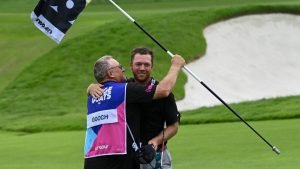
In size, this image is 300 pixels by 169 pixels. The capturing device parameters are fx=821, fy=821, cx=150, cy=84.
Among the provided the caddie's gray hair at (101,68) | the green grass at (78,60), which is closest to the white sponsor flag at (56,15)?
the caddie's gray hair at (101,68)

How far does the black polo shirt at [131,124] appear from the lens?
232 inches

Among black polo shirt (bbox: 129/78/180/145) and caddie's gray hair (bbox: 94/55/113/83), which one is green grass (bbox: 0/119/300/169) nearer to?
black polo shirt (bbox: 129/78/180/145)

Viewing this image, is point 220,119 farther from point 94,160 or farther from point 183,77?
point 94,160

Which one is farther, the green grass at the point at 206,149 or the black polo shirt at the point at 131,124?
the green grass at the point at 206,149

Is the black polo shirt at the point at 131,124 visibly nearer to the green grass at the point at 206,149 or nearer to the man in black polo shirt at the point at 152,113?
the man in black polo shirt at the point at 152,113

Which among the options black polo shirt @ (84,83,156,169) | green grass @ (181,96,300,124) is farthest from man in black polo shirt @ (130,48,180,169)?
green grass @ (181,96,300,124)

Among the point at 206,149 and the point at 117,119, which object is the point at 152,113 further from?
the point at 206,149

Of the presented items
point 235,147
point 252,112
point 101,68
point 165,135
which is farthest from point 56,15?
point 252,112

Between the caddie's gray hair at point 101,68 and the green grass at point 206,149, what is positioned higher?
the caddie's gray hair at point 101,68

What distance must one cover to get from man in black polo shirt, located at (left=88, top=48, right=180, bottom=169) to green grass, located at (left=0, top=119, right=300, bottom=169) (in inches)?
158

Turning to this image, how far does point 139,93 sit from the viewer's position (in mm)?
5887

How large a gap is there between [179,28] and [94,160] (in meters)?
22.2

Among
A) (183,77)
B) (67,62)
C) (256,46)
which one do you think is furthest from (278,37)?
(67,62)

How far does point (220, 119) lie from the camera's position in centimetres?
1828
